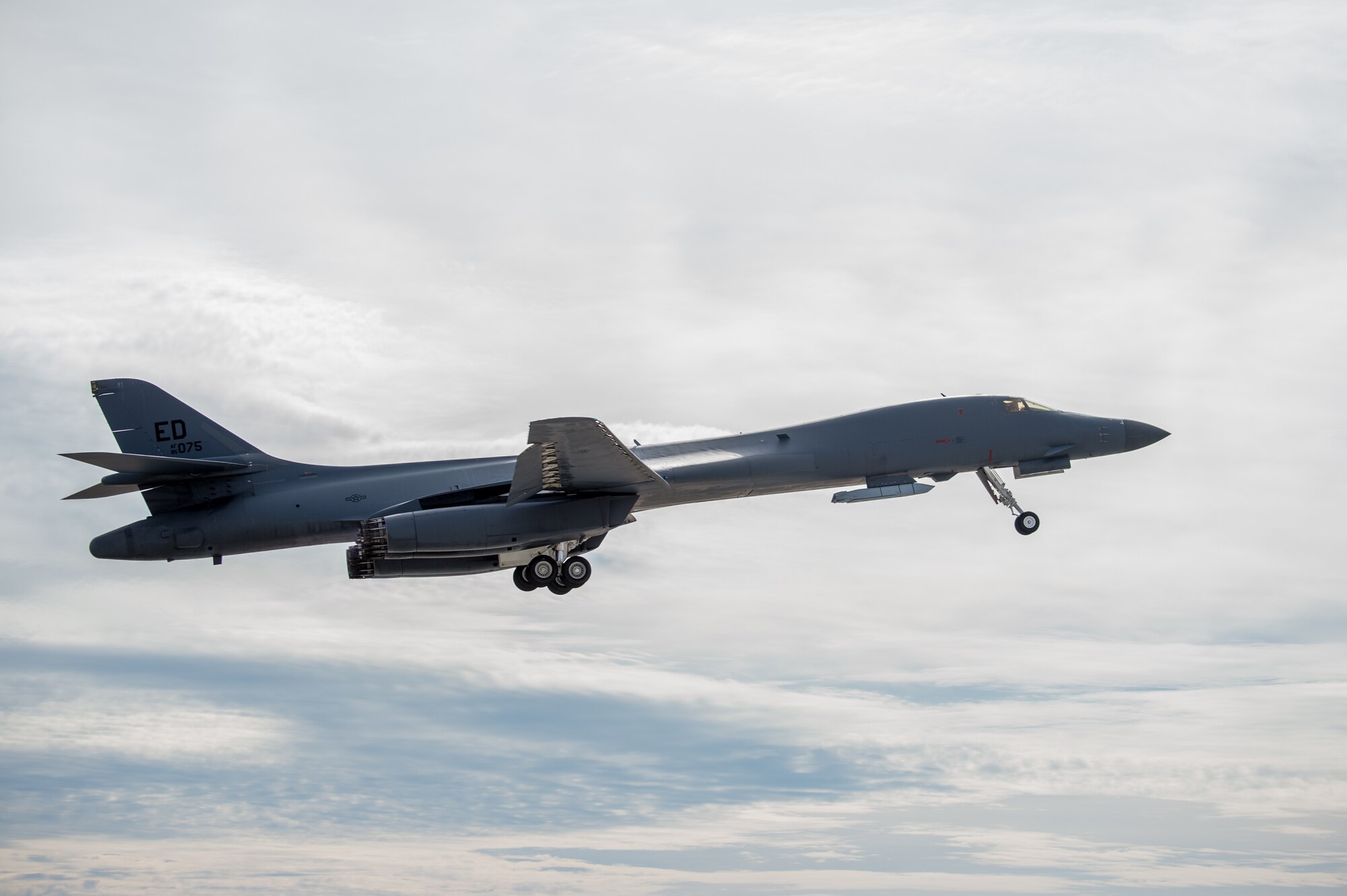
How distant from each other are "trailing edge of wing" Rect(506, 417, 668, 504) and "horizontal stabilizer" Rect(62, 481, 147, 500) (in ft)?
25.7

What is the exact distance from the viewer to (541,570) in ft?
87.1

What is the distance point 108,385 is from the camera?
2589 centimetres

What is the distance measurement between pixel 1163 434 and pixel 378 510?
59.0 ft

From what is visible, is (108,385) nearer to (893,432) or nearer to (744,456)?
(744,456)

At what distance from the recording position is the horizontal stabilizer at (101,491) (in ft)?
81.8

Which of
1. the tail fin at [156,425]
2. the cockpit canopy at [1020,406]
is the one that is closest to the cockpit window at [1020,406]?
the cockpit canopy at [1020,406]

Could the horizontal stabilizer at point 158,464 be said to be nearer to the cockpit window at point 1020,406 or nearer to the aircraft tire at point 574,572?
the aircraft tire at point 574,572

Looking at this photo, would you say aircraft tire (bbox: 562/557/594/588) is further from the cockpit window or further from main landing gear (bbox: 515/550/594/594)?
the cockpit window

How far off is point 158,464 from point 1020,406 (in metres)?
18.3

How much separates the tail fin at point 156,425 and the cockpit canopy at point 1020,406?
53.9ft

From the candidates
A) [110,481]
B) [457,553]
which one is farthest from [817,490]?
[110,481]

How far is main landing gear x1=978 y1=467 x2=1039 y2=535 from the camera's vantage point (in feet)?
92.3

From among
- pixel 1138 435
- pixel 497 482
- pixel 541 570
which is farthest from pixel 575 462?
pixel 1138 435

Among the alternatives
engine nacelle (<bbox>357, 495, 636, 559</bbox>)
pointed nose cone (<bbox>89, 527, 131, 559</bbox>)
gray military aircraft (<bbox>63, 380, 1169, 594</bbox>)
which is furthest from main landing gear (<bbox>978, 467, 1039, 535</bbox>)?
pointed nose cone (<bbox>89, 527, 131, 559</bbox>)
